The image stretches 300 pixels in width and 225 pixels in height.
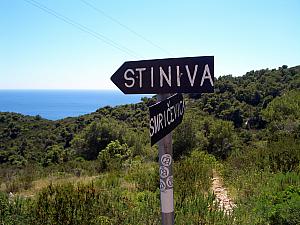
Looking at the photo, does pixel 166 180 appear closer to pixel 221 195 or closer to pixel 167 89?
pixel 167 89

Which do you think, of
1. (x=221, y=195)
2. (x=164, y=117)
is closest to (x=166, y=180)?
(x=164, y=117)

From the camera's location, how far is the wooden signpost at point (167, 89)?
203cm

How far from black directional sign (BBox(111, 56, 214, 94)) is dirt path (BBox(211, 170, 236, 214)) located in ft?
11.1

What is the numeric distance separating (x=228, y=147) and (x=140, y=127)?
56.4ft

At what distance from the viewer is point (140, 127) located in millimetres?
46062

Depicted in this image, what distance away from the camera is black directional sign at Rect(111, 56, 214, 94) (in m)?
2.03

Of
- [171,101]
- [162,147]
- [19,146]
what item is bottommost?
[19,146]

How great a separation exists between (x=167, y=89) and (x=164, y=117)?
189 mm

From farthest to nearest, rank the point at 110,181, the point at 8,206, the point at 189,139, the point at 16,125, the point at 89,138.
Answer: the point at 16,125
the point at 89,138
the point at 189,139
the point at 110,181
the point at 8,206

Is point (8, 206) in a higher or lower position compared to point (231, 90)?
lower

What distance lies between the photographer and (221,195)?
6387 millimetres

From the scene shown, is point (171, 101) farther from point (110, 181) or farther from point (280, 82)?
point (280, 82)

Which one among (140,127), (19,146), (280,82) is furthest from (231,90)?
(19,146)

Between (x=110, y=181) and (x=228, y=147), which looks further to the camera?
(x=228, y=147)
